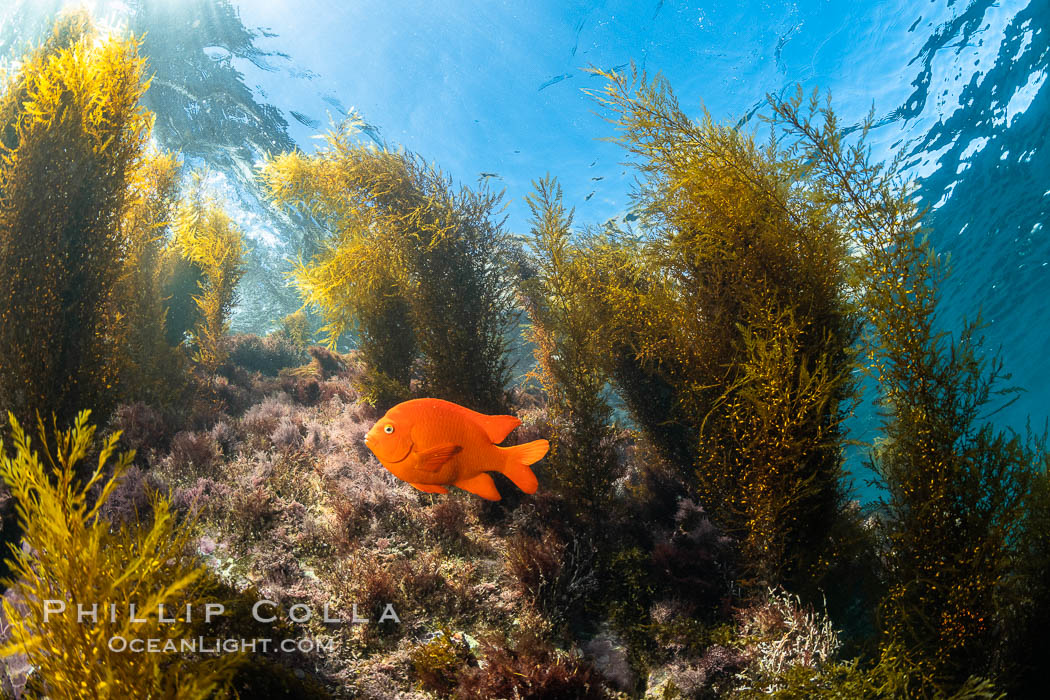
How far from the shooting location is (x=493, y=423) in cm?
285

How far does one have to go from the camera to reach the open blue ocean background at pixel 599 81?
11.8m

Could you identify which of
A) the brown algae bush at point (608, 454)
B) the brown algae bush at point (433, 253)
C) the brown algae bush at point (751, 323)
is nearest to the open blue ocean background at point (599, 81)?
the brown algae bush at point (433, 253)

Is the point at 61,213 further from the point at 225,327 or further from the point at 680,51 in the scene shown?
the point at 680,51

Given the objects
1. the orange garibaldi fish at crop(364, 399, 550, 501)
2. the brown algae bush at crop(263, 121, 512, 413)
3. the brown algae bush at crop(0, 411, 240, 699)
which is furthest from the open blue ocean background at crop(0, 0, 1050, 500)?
the brown algae bush at crop(0, 411, 240, 699)

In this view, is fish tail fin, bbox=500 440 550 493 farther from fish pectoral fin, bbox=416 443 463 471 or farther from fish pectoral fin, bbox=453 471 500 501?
fish pectoral fin, bbox=416 443 463 471

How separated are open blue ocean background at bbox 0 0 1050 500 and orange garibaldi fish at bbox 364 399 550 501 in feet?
23.0

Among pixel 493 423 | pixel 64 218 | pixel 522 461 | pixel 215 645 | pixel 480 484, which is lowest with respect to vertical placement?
pixel 215 645

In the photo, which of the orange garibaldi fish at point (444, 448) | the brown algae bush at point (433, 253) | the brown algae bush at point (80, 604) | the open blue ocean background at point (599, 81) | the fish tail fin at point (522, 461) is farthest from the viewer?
the open blue ocean background at point (599, 81)

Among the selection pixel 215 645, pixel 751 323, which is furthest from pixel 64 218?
pixel 751 323

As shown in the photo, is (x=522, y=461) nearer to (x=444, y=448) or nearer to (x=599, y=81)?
(x=444, y=448)

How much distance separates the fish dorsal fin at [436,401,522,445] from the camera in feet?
9.00

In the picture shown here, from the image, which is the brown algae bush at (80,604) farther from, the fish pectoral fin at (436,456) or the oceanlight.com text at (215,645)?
the fish pectoral fin at (436,456)

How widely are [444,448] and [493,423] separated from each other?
0.40 meters

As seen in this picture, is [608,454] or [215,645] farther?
[608,454]
